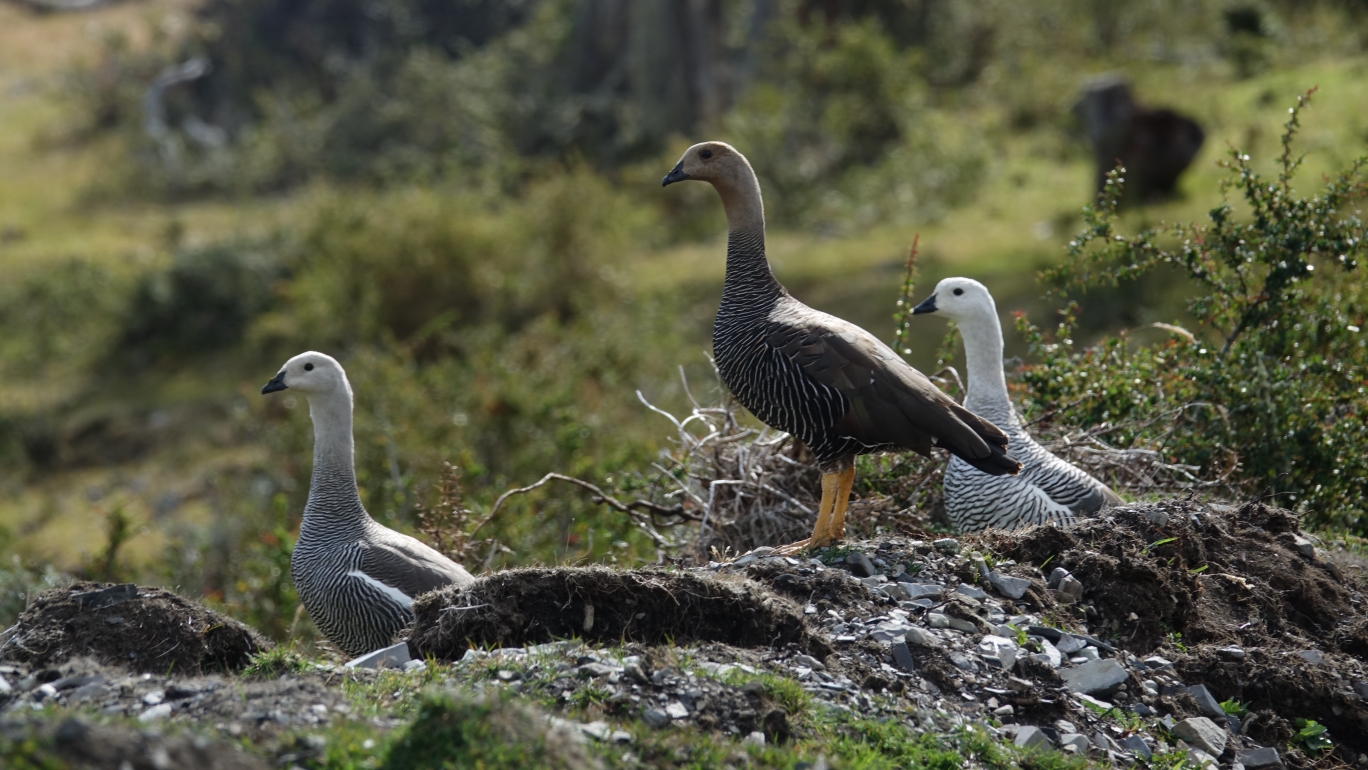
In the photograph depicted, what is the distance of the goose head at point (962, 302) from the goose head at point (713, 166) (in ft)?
3.96

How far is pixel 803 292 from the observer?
1762 centimetres

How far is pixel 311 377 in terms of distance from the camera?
689cm

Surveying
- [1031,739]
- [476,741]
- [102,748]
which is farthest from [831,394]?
[102,748]

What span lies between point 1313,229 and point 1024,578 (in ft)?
11.1

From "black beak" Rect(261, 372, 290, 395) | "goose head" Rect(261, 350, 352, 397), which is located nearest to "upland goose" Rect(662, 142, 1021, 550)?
"goose head" Rect(261, 350, 352, 397)

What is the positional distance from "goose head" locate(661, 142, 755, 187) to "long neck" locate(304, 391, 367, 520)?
2.09 m

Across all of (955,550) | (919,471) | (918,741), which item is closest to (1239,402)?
(919,471)

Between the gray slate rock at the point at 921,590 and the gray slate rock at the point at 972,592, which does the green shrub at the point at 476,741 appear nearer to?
the gray slate rock at the point at 921,590

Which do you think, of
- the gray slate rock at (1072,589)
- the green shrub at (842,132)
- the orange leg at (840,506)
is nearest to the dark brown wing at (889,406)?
the orange leg at (840,506)

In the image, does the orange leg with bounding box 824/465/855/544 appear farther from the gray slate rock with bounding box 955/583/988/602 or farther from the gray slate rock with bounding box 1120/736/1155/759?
the gray slate rock with bounding box 1120/736/1155/759

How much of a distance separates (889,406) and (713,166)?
1.62m

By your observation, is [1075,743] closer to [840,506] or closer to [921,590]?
[921,590]

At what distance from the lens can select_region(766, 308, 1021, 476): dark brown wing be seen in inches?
227

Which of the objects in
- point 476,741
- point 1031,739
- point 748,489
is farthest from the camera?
point 748,489
